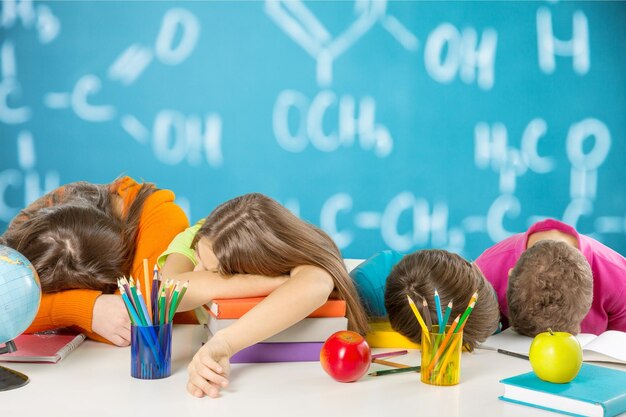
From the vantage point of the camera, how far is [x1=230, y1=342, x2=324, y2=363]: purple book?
1266 mm

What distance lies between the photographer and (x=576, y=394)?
100 centimetres

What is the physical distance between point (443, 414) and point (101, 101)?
312 centimetres

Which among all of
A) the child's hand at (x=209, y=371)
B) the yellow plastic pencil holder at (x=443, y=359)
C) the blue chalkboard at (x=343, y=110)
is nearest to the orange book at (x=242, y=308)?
the child's hand at (x=209, y=371)

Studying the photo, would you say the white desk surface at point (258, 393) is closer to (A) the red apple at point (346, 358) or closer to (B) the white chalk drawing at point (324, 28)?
(A) the red apple at point (346, 358)

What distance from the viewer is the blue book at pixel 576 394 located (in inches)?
38.3

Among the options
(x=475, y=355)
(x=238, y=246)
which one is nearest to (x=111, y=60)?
(x=238, y=246)

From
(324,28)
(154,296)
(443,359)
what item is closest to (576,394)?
(443,359)

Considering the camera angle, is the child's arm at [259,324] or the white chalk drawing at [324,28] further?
the white chalk drawing at [324,28]

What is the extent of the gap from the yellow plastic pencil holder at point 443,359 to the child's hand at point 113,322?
59 centimetres

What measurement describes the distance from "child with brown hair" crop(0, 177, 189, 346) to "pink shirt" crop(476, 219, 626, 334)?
857mm

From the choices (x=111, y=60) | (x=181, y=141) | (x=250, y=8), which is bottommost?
(x=181, y=141)

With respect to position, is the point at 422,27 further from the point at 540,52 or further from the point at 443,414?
the point at 443,414

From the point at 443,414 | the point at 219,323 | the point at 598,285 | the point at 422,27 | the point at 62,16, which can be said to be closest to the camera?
the point at 443,414

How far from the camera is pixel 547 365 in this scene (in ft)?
3.47
